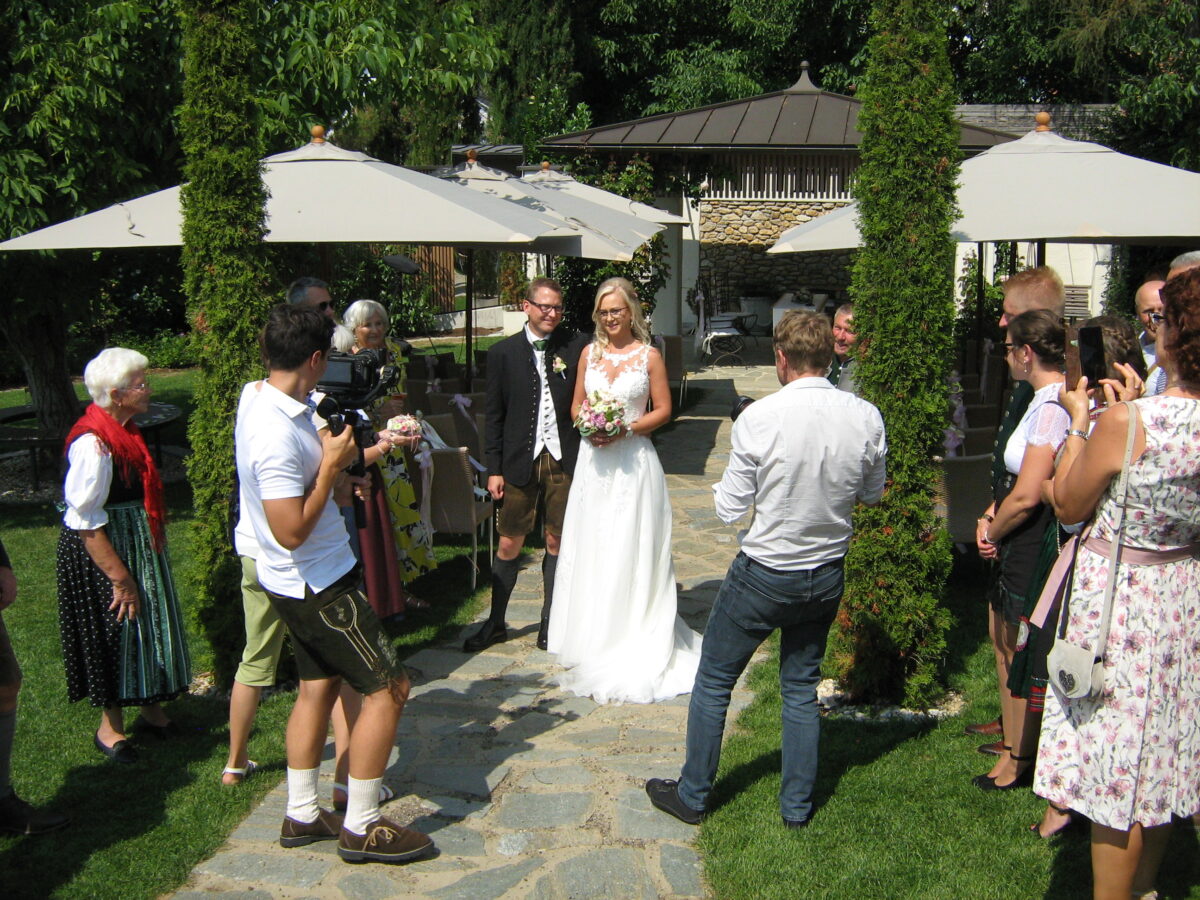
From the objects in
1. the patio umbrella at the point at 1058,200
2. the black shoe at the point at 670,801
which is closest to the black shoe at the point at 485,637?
the black shoe at the point at 670,801

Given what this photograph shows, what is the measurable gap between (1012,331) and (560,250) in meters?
4.02

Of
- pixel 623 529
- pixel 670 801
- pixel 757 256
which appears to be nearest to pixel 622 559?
pixel 623 529

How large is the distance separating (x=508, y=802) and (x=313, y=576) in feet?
4.48

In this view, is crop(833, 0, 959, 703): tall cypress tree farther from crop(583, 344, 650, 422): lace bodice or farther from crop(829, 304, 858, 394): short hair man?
crop(583, 344, 650, 422): lace bodice

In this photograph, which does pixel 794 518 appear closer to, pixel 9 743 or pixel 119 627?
pixel 119 627

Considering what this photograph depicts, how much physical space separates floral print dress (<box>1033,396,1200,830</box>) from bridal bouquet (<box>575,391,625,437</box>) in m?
2.72

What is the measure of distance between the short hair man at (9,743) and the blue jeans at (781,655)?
2.40 m

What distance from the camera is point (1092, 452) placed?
2.92 m

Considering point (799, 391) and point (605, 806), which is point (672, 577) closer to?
point (605, 806)

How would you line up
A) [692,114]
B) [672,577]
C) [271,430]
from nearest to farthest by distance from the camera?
[271,430] < [672,577] < [692,114]

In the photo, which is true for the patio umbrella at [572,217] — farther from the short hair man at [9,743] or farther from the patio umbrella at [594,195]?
the short hair man at [9,743]

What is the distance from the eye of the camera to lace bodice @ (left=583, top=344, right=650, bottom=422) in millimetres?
5418

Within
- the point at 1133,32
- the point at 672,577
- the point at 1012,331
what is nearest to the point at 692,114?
the point at 1133,32

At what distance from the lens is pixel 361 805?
12.1 feet
